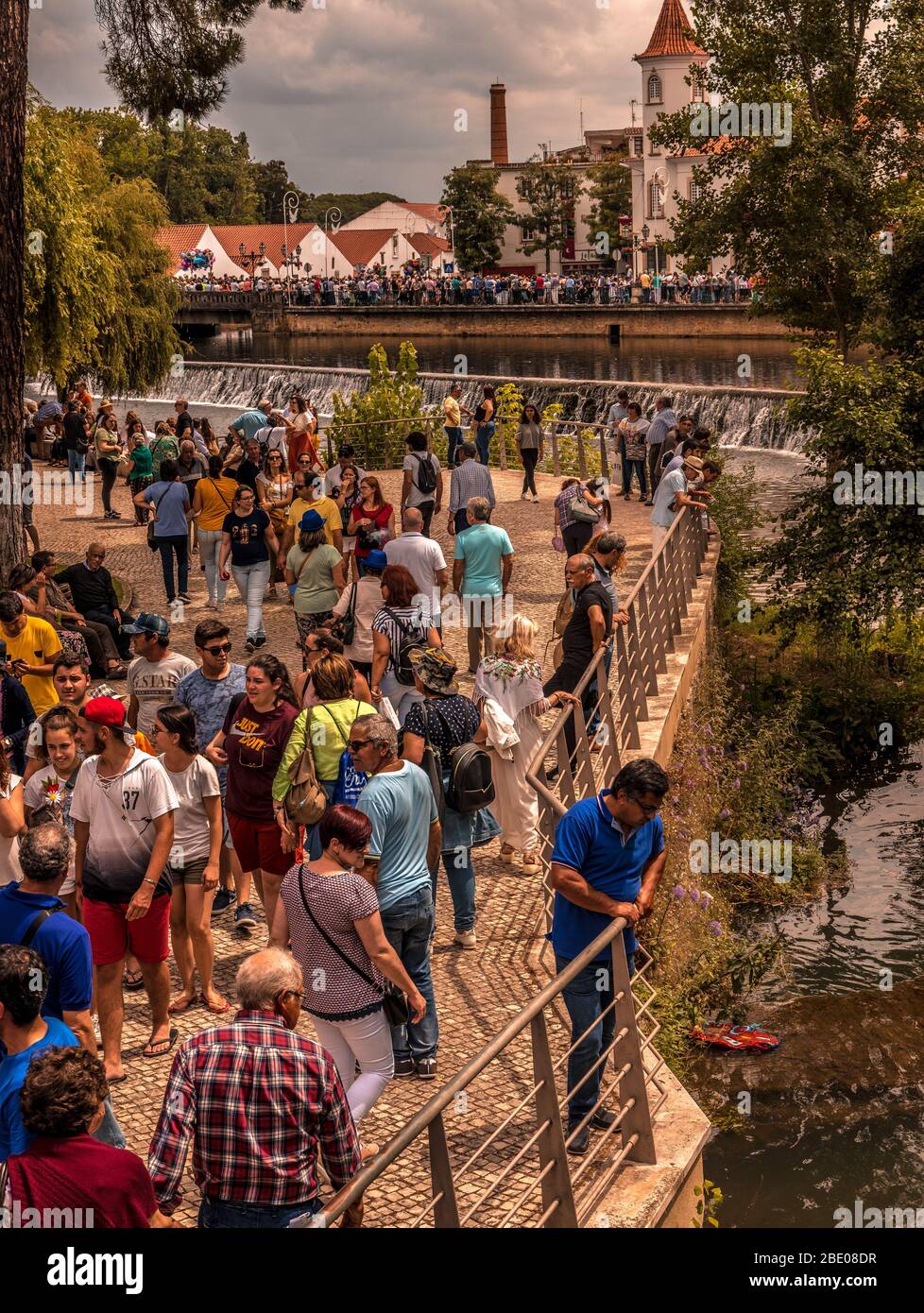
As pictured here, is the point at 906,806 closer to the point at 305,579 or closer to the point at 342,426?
the point at 305,579

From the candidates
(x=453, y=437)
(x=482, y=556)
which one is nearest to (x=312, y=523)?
(x=482, y=556)

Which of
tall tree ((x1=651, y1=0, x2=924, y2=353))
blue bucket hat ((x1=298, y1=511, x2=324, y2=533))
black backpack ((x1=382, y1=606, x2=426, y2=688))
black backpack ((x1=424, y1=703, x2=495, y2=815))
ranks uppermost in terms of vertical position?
tall tree ((x1=651, y1=0, x2=924, y2=353))

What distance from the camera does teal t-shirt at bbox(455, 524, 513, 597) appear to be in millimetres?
11336

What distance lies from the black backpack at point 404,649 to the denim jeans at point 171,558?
243 inches

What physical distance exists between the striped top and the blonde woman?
17.4 ft

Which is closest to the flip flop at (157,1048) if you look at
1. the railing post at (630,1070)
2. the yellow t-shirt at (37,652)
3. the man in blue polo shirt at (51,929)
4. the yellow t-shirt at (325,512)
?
the man in blue polo shirt at (51,929)

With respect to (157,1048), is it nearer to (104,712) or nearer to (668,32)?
(104,712)

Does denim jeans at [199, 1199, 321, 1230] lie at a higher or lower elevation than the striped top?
lower

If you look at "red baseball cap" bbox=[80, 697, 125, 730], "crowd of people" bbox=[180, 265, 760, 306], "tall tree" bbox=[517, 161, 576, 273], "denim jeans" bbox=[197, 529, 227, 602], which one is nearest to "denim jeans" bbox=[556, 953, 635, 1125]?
"red baseball cap" bbox=[80, 697, 125, 730]

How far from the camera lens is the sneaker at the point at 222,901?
8336 millimetres

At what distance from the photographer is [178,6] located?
627 inches

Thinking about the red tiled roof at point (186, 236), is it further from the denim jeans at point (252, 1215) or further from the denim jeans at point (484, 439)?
the denim jeans at point (252, 1215)

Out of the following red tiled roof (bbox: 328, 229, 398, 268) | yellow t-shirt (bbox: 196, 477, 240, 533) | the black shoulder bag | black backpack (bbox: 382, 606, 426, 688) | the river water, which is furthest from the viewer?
red tiled roof (bbox: 328, 229, 398, 268)

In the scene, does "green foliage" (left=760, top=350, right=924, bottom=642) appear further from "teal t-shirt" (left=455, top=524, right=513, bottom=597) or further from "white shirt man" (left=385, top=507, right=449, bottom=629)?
"white shirt man" (left=385, top=507, right=449, bottom=629)
